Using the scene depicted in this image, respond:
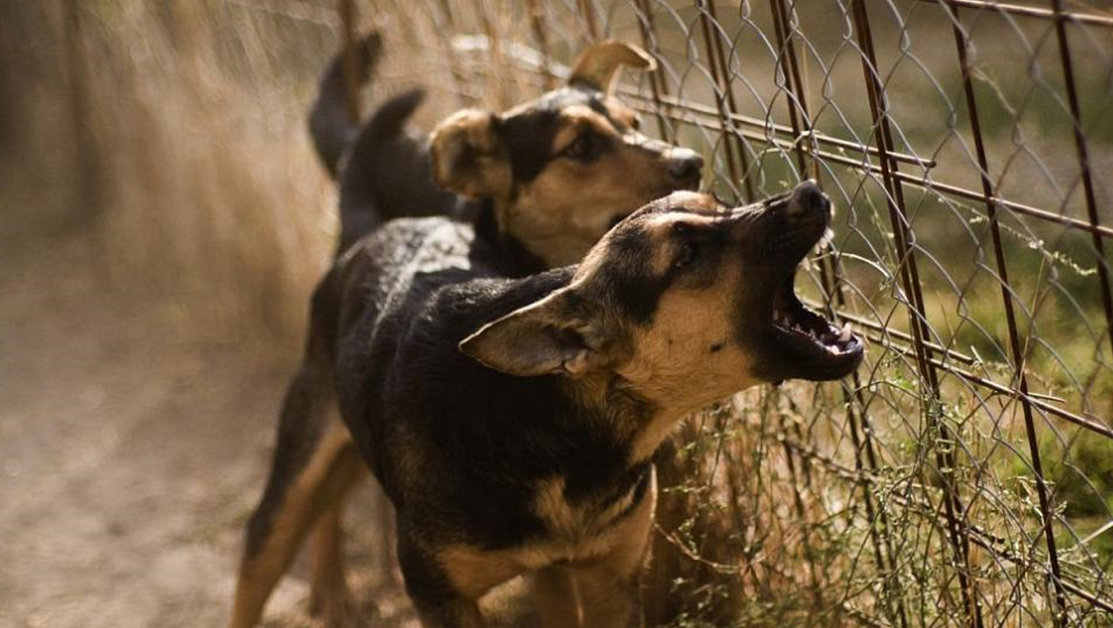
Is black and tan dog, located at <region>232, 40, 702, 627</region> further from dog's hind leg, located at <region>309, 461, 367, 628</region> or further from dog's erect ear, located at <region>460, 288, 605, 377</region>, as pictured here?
dog's erect ear, located at <region>460, 288, 605, 377</region>

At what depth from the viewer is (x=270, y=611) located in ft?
19.6

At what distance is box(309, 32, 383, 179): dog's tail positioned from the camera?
20.8ft

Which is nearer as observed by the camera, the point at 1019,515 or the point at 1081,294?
the point at 1019,515

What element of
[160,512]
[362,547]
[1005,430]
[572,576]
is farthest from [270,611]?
[1005,430]

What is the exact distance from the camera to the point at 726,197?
5.34m

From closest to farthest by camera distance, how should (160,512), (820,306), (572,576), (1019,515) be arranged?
1. (1019,515)
2. (572,576)
3. (820,306)
4. (160,512)

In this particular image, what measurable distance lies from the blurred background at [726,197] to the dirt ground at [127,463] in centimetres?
2

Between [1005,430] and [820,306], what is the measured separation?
706 mm

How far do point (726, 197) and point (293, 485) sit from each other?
187 cm

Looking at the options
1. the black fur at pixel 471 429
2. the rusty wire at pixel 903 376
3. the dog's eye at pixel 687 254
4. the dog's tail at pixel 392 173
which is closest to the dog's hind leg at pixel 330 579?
the dog's tail at pixel 392 173

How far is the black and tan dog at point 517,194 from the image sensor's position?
16.4 feet

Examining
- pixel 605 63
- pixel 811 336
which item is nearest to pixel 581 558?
pixel 811 336

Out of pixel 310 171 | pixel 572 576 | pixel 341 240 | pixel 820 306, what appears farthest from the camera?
pixel 310 171

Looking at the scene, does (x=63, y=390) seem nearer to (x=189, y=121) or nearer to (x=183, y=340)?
(x=183, y=340)
